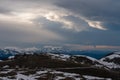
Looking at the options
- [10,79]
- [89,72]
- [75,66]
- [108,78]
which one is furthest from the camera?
[75,66]

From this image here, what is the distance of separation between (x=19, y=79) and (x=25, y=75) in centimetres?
1503

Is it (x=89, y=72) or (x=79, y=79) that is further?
(x=89, y=72)

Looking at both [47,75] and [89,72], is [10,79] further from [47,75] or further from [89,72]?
[89,72]

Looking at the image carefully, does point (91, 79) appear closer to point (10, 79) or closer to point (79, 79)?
point (79, 79)

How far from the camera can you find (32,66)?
647 ft

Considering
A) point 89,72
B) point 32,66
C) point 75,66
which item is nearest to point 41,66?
point 32,66

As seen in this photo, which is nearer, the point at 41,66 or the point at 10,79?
the point at 10,79

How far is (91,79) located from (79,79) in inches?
269

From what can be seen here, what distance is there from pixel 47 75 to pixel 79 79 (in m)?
16.8

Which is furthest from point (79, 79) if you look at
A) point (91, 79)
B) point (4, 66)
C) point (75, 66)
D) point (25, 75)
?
point (4, 66)

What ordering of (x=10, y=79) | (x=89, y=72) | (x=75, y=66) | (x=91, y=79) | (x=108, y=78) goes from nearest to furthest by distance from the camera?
(x=10, y=79), (x=91, y=79), (x=108, y=78), (x=89, y=72), (x=75, y=66)

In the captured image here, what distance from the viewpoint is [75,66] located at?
632 feet

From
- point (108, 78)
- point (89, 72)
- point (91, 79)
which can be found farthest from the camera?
point (89, 72)

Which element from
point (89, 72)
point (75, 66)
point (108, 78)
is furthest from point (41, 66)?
point (108, 78)
